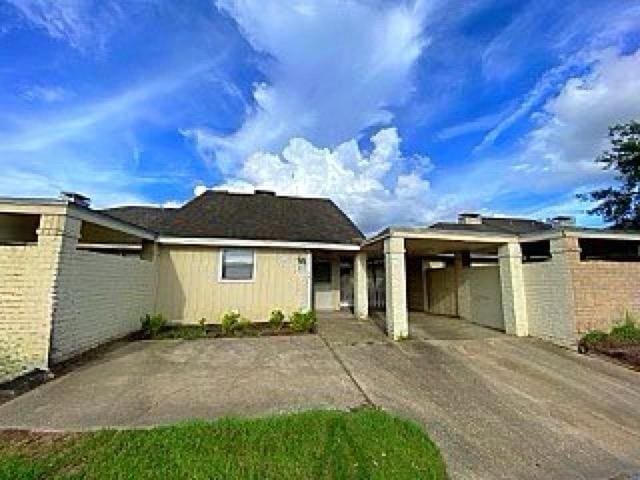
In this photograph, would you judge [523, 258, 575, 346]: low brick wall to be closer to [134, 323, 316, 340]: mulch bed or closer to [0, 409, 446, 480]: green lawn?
[134, 323, 316, 340]: mulch bed

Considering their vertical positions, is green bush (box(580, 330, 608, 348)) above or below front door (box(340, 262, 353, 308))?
below

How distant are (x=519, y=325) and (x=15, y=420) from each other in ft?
35.5

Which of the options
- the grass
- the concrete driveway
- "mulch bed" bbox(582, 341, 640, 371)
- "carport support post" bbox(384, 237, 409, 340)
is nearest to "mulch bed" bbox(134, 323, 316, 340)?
the concrete driveway

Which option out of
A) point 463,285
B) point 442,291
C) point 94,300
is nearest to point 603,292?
point 463,285

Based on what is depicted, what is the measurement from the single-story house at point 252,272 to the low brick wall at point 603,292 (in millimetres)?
31

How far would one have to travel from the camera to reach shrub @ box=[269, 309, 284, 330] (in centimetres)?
1112

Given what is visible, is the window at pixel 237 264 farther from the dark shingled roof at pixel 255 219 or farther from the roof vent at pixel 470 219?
the roof vent at pixel 470 219

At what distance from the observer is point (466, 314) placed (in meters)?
13.1

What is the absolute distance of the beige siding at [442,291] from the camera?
14109 mm

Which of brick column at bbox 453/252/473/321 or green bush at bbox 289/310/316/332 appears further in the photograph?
brick column at bbox 453/252/473/321

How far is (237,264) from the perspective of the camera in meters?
11.8

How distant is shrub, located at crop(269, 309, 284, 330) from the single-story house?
329 millimetres

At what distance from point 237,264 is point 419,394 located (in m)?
7.68

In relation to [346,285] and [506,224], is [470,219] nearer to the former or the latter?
[506,224]
